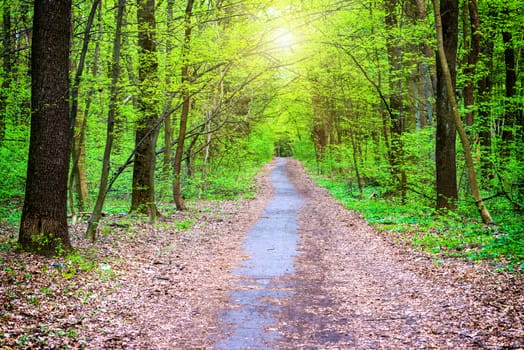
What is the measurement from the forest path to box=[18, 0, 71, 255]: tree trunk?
12.0ft

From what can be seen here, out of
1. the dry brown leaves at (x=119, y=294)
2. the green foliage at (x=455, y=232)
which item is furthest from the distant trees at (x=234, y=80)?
the dry brown leaves at (x=119, y=294)

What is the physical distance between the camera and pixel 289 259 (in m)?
9.38

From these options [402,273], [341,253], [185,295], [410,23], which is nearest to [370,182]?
[410,23]

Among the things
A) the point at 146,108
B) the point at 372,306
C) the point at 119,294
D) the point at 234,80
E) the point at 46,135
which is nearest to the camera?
the point at 372,306

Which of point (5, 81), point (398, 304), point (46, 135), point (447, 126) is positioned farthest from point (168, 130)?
point (398, 304)

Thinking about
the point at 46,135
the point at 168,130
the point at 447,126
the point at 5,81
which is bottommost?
the point at 46,135

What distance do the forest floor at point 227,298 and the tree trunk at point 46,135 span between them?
54 cm

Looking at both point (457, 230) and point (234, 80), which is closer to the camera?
point (457, 230)

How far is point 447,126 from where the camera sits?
12.3 metres

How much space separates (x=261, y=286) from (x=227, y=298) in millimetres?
829

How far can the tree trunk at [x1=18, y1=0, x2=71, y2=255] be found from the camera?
7.62m

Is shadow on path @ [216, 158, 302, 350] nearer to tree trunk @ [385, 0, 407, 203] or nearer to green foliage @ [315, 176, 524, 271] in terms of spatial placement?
green foliage @ [315, 176, 524, 271]

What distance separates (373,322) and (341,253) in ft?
14.3

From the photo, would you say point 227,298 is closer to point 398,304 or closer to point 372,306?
point 372,306
